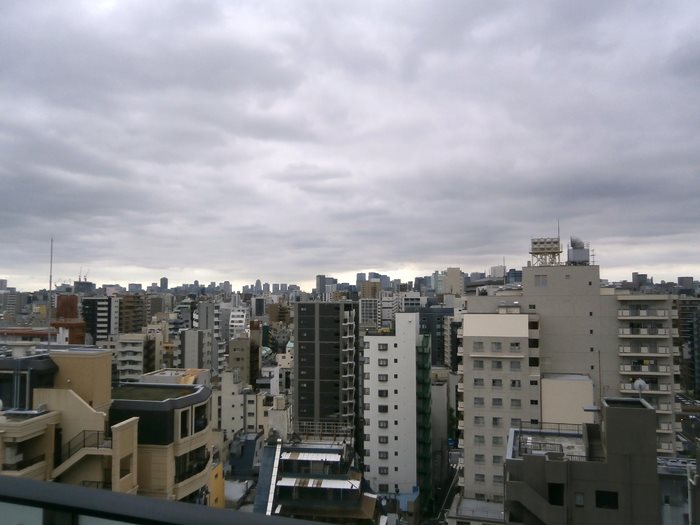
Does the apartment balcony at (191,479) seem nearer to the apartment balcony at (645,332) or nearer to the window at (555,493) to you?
the window at (555,493)

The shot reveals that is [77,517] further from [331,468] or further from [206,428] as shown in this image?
[331,468]

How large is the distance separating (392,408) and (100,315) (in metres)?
37.6

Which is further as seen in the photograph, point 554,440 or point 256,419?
point 256,419

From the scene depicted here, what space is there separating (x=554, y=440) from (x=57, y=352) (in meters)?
10.4

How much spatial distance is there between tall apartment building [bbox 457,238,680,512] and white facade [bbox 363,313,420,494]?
4.68 meters

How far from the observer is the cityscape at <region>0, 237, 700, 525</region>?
8961 mm

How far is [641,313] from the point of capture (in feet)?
69.6

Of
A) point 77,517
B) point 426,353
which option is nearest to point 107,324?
point 426,353

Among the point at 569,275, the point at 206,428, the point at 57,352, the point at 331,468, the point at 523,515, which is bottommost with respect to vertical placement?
the point at 331,468

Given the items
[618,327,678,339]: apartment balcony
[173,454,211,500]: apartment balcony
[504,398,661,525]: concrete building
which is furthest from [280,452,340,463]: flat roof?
[618,327,678,339]: apartment balcony

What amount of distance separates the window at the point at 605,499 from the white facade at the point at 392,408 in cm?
1750

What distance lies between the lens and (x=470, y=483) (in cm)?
2072

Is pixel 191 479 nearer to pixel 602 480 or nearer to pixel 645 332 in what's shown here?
pixel 602 480

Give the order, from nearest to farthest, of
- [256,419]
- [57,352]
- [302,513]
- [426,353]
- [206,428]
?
[57,352] < [206,428] < [302,513] < [426,353] < [256,419]
